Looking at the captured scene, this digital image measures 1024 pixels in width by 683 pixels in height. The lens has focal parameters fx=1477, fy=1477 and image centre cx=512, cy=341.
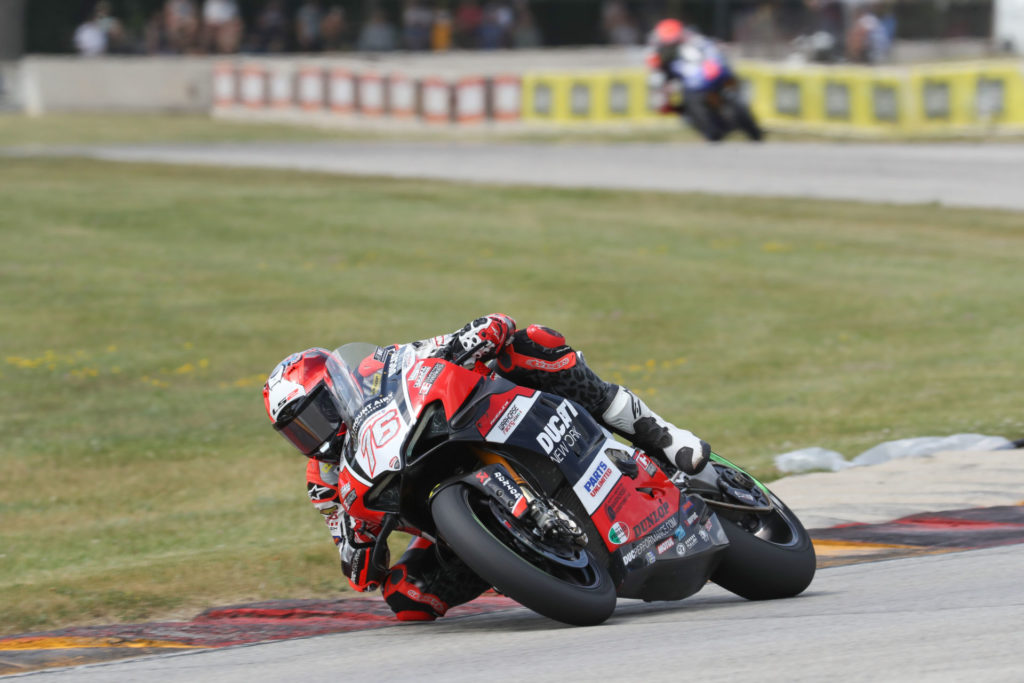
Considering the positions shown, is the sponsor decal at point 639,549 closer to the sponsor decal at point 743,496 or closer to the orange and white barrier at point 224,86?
the sponsor decal at point 743,496

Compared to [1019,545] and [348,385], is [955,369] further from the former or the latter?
[348,385]

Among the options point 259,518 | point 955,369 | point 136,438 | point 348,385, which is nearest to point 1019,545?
point 348,385

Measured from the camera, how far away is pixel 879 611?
496cm

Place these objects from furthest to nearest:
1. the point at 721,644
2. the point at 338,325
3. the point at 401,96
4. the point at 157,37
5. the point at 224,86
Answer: the point at 157,37, the point at 224,86, the point at 401,96, the point at 338,325, the point at 721,644

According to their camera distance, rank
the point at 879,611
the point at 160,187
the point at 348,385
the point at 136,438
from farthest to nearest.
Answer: the point at 160,187 → the point at 136,438 → the point at 348,385 → the point at 879,611

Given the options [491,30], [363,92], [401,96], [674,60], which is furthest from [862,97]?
[491,30]

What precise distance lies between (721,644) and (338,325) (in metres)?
9.77

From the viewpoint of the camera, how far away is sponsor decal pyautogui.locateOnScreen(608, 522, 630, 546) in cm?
539

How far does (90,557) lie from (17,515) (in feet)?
4.10

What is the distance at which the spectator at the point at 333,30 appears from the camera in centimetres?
4266

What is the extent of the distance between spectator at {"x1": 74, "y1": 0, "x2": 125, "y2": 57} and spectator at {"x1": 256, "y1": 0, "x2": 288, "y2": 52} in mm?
3991

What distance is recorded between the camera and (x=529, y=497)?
5.10 meters

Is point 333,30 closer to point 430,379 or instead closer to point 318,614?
point 318,614

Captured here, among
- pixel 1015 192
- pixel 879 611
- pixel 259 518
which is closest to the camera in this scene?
pixel 879 611
